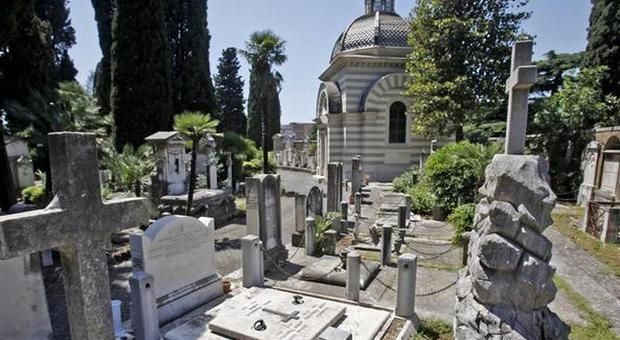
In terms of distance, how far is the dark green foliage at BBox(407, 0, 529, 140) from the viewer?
16.8 metres

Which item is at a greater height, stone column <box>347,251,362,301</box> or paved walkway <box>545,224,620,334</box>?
stone column <box>347,251,362,301</box>

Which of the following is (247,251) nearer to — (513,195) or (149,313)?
(149,313)

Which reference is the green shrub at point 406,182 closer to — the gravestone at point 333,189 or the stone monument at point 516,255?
the gravestone at point 333,189

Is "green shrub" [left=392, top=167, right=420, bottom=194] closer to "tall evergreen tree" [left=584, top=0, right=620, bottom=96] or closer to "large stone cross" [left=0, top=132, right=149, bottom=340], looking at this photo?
"tall evergreen tree" [left=584, top=0, right=620, bottom=96]

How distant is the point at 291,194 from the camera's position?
728 inches

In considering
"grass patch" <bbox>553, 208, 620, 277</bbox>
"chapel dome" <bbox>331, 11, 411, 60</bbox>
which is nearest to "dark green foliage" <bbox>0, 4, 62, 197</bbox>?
"grass patch" <bbox>553, 208, 620, 277</bbox>

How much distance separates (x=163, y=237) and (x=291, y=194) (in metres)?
13.5

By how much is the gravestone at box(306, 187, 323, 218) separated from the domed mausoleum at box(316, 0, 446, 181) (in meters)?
12.5

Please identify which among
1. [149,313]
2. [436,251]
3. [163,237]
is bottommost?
[436,251]

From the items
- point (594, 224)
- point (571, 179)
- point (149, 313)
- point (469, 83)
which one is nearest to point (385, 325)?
point (149, 313)

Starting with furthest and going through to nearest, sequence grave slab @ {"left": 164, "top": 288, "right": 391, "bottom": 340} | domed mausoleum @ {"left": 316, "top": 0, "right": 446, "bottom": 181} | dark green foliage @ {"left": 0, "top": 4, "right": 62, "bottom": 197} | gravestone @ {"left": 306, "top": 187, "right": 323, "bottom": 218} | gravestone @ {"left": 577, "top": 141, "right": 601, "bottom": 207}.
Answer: domed mausoleum @ {"left": 316, "top": 0, "right": 446, "bottom": 181}, gravestone @ {"left": 577, "top": 141, "right": 601, "bottom": 207}, dark green foliage @ {"left": 0, "top": 4, "right": 62, "bottom": 197}, gravestone @ {"left": 306, "top": 187, "right": 323, "bottom": 218}, grave slab @ {"left": 164, "top": 288, "right": 391, "bottom": 340}

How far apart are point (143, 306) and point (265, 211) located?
3618 mm

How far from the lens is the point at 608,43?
18.6m

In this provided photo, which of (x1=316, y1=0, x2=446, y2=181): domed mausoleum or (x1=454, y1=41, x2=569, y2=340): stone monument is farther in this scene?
(x1=316, y1=0, x2=446, y2=181): domed mausoleum
